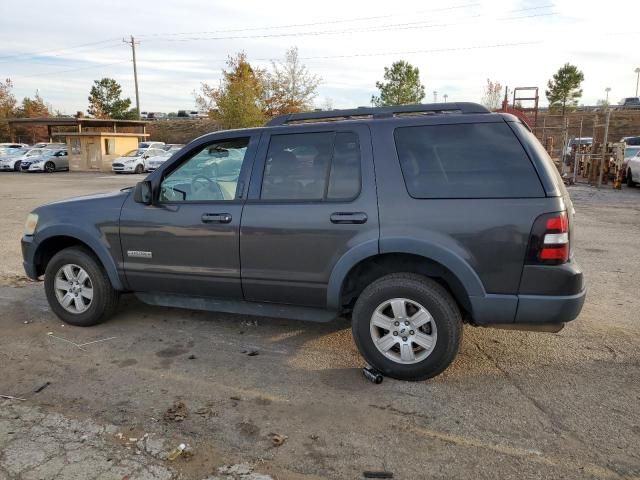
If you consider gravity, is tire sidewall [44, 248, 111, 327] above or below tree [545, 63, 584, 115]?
below

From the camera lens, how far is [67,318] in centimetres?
489

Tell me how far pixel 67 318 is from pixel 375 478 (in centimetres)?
351

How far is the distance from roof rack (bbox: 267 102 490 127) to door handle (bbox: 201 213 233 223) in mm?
837

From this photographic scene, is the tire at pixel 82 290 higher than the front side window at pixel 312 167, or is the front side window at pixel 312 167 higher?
the front side window at pixel 312 167

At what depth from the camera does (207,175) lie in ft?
14.6

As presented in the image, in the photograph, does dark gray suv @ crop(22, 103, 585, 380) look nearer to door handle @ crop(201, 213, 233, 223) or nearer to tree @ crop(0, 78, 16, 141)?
door handle @ crop(201, 213, 233, 223)

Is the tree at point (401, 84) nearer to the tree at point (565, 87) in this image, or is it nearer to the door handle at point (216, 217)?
the tree at point (565, 87)

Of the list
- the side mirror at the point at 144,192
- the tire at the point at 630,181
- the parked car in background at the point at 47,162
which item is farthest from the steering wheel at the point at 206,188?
the parked car in background at the point at 47,162

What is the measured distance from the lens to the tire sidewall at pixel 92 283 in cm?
473

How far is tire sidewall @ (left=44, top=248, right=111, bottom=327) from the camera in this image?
186 inches

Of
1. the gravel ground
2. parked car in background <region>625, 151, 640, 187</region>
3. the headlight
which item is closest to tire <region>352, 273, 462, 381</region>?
the gravel ground

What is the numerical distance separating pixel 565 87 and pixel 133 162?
132 ft

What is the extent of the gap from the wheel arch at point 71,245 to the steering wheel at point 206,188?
39.5 inches

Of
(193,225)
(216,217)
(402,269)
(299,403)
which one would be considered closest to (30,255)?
(193,225)
